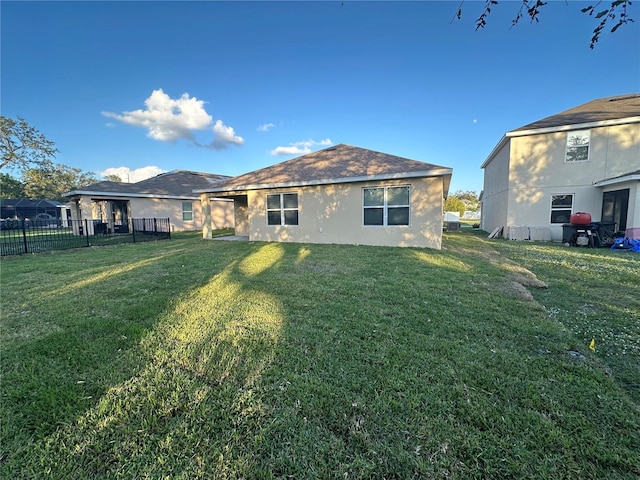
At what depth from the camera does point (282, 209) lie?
462 inches

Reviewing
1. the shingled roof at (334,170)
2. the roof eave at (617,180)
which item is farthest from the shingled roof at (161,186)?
the roof eave at (617,180)

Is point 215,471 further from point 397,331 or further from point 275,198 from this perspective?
point 275,198

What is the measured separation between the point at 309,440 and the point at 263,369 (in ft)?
2.90

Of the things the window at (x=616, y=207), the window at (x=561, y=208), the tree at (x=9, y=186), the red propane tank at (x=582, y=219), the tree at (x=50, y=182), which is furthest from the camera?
the tree at (x=9, y=186)

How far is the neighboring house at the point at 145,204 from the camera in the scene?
668 inches

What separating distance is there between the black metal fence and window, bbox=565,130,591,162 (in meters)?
19.5

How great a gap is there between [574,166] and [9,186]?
62797mm

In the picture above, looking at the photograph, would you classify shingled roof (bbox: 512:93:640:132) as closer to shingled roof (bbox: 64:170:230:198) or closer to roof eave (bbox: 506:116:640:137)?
roof eave (bbox: 506:116:640:137)

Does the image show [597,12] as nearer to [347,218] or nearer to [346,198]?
[346,198]

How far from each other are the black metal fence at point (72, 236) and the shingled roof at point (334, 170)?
14.2ft

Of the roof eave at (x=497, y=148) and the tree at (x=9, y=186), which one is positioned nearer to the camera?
the roof eave at (x=497, y=148)

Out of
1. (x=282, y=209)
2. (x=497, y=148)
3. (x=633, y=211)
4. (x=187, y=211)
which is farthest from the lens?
(x=187, y=211)

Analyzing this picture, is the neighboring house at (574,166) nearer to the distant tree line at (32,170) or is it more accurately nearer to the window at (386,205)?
the window at (386,205)

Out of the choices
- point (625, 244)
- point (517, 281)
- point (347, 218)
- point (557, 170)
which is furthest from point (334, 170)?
point (625, 244)
